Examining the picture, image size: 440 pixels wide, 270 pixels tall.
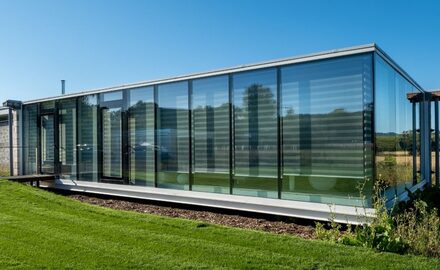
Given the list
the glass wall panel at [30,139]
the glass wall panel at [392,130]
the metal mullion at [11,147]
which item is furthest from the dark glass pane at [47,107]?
the glass wall panel at [392,130]

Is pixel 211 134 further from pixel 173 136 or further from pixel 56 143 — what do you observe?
pixel 56 143

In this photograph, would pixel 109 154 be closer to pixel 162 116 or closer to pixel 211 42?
pixel 162 116

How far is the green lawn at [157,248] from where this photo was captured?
170 inches

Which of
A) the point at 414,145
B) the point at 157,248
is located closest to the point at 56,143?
the point at 157,248

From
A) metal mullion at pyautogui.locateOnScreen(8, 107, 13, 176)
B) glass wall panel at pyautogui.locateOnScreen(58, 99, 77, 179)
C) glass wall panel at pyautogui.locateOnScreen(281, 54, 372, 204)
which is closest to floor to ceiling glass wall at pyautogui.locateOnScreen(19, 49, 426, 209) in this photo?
glass wall panel at pyautogui.locateOnScreen(281, 54, 372, 204)

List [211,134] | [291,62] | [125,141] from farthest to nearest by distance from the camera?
[125,141] → [211,134] → [291,62]

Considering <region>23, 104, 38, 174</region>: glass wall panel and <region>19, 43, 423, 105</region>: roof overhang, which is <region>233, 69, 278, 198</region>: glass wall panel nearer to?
<region>19, 43, 423, 105</region>: roof overhang

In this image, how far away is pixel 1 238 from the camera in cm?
545

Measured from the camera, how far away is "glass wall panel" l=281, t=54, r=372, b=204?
614cm

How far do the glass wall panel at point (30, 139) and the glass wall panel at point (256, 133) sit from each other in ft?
24.0

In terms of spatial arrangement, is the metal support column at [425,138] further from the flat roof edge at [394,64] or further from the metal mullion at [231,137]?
the metal mullion at [231,137]

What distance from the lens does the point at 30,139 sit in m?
12.6

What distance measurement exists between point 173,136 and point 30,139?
6.06 metres

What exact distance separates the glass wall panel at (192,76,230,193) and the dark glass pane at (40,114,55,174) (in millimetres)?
5448
